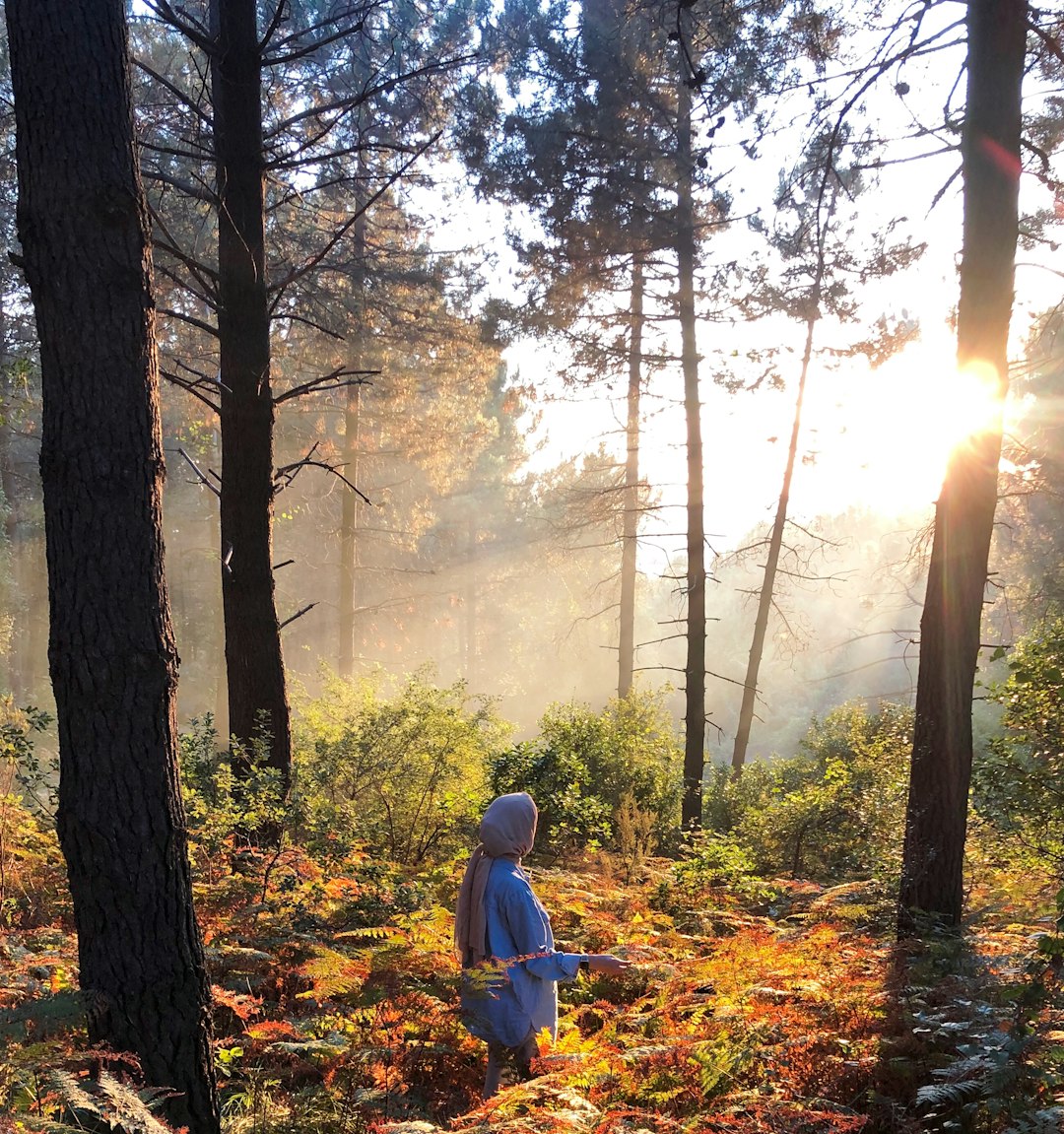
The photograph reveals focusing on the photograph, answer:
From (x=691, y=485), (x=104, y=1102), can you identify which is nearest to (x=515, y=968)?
(x=104, y=1102)

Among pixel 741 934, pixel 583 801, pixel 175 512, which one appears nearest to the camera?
pixel 741 934

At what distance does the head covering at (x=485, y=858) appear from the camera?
3594 mm

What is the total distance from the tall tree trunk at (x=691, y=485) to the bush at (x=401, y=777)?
3230 millimetres

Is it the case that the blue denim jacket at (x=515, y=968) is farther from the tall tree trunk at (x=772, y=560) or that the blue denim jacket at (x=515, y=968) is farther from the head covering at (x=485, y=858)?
the tall tree trunk at (x=772, y=560)

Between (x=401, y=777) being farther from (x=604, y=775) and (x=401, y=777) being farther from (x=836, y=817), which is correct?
(x=836, y=817)

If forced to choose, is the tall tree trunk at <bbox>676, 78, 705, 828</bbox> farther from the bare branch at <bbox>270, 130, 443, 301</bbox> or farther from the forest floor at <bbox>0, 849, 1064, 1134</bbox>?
the bare branch at <bbox>270, 130, 443, 301</bbox>

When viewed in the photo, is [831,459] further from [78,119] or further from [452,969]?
[78,119]

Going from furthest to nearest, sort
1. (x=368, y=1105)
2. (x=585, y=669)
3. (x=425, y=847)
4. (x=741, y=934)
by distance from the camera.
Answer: (x=585, y=669) < (x=425, y=847) < (x=741, y=934) < (x=368, y=1105)

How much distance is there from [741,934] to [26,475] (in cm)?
2873

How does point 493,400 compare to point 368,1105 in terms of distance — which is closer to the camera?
point 368,1105

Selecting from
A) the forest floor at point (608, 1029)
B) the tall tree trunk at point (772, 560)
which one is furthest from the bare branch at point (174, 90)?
the tall tree trunk at point (772, 560)

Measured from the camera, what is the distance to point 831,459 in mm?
16781

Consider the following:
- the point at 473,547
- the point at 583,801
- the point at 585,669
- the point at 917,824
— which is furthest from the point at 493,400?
the point at 917,824

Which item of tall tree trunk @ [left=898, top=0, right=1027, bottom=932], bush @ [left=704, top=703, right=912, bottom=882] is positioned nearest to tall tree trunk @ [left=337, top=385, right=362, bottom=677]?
bush @ [left=704, top=703, right=912, bottom=882]
